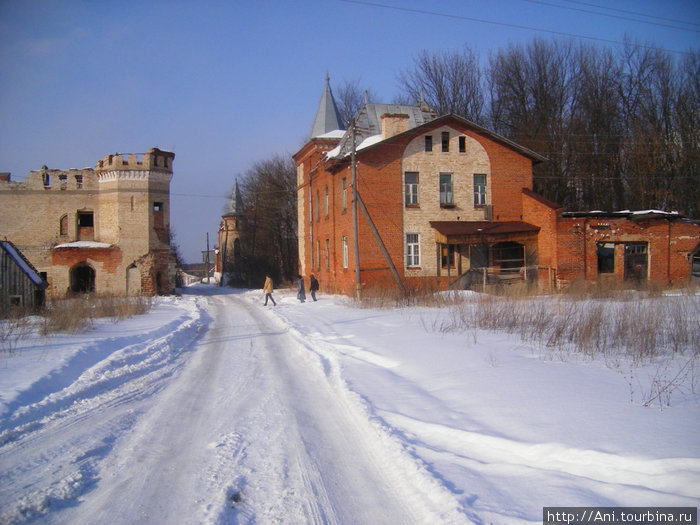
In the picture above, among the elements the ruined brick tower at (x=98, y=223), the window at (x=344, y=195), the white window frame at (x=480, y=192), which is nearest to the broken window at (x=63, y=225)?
the ruined brick tower at (x=98, y=223)

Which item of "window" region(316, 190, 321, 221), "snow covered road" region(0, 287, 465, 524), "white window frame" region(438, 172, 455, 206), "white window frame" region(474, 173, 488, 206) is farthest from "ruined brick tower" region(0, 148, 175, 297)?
"snow covered road" region(0, 287, 465, 524)

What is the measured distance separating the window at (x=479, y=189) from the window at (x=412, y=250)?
14.4 feet

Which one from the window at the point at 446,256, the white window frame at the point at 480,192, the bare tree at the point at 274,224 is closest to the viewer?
the window at the point at 446,256

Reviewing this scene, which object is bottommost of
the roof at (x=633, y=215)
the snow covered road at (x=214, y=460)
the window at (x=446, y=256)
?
the snow covered road at (x=214, y=460)

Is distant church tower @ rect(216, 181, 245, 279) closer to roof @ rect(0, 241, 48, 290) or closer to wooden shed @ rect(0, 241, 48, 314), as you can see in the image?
roof @ rect(0, 241, 48, 290)

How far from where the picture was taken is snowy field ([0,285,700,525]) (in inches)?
156

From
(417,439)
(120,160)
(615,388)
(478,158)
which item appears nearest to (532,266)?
(478,158)

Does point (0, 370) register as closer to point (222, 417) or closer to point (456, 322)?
point (222, 417)

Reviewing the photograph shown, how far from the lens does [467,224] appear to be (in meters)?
28.6

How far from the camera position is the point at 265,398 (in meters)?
7.35

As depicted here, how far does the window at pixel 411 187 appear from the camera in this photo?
28.6 m

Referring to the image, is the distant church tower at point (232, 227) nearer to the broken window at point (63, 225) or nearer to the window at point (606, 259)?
the broken window at point (63, 225)

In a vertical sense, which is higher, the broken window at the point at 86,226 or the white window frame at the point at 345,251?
the broken window at the point at 86,226

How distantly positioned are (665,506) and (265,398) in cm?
512
